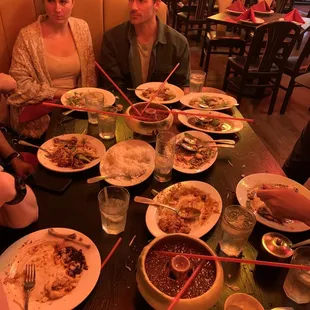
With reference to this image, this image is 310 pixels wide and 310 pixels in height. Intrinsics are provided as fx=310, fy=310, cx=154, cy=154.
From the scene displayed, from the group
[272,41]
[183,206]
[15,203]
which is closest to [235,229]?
→ [183,206]

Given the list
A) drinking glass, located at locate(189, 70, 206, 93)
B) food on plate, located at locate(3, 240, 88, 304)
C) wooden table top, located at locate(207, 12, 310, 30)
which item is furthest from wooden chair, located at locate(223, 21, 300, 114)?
food on plate, located at locate(3, 240, 88, 304)

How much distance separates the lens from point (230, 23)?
409cm

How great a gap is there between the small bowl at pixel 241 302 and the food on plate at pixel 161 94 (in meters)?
1.30

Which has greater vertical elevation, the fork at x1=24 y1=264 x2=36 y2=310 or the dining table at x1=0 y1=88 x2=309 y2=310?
the fork at x1=24 y1=264 x2=36 y2=310

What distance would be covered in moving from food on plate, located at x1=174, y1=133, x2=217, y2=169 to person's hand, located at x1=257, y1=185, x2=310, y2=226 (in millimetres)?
347

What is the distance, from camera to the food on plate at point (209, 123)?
64.6 inches

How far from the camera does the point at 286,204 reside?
3.48 ft

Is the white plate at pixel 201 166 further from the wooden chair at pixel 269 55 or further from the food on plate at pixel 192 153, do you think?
the wooden chair at pixel 269 55

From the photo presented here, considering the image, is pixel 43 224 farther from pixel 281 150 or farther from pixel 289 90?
pixel 289 90

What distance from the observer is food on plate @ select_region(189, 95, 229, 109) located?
1851 millimetres

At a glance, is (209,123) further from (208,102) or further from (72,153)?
(72,153)

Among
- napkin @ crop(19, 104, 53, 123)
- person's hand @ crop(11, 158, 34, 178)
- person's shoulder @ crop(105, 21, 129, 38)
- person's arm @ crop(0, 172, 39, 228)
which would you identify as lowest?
person's hand @ crop(11, 158, 34, 178)

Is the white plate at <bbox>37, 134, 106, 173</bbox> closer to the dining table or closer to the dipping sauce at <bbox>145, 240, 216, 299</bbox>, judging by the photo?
the dining table

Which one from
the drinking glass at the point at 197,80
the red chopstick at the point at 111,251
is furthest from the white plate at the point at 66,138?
the drinking glass at the point at 197,80
